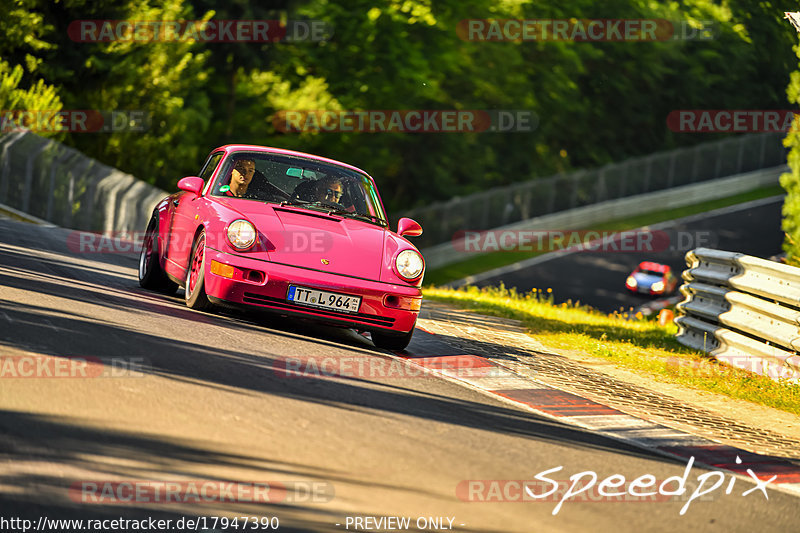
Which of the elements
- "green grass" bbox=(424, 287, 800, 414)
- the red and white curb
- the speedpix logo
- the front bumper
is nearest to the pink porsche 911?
the front bumper

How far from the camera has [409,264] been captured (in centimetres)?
880

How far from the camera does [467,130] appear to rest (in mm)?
57094

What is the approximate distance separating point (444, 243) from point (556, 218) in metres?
6.39

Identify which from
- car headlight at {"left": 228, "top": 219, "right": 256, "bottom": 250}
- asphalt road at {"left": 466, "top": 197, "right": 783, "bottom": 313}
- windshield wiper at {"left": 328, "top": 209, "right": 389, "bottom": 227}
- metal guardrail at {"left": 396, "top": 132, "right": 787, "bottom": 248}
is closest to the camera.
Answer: car headlight at {"left": 228, "top": 219, "right": 256, "bottom": 250}

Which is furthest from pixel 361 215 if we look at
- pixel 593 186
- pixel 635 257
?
pixel 593 186

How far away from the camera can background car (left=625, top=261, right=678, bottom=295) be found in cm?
3797

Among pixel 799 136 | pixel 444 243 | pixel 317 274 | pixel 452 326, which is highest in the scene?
pixel 799 136

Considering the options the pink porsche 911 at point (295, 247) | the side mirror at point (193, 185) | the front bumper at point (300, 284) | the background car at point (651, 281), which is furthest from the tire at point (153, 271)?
A: the background car at point (651, 281)

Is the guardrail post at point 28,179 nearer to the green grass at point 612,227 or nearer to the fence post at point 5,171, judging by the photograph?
the fence post at point 5,171

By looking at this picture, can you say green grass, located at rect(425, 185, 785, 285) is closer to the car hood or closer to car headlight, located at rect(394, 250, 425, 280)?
the car hood

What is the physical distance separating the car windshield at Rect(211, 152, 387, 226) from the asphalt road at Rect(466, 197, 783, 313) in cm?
2712

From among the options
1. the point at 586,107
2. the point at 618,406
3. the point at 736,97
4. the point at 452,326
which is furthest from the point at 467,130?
the point at 618,406

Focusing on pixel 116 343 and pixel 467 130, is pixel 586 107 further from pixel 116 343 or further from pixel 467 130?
pixel 116 343

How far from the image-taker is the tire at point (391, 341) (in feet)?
29.3
